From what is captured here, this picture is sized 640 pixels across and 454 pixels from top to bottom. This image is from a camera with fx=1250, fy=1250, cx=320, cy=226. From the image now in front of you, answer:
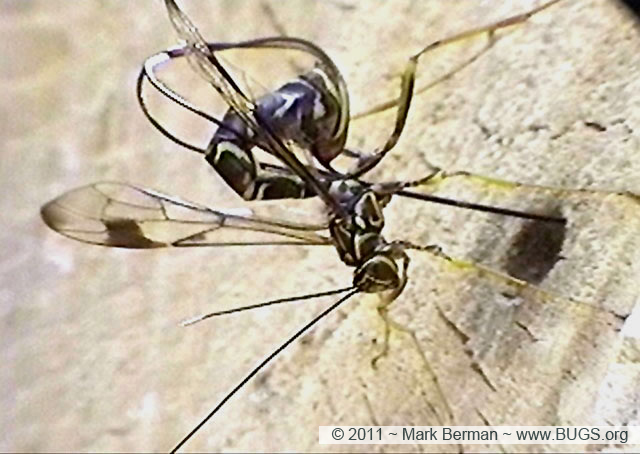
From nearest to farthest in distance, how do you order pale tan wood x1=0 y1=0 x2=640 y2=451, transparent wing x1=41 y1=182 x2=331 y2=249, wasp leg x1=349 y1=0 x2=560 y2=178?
pale tan wood x1=0 y1=0 x2=640 y2=451
wasp leg x1=349 y1=0 x2=560 y2=178
transparent wing x1=41 y1=182 x2=331 y2=249

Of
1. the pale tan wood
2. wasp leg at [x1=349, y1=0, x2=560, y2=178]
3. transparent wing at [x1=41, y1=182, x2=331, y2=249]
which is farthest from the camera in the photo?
transparent wing at [x1=41, y1=182, x2=331, y2=249]

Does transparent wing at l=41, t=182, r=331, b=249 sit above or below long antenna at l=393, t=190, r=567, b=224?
above

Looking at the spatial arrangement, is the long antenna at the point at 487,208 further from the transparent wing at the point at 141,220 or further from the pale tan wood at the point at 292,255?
the transparent wing at the point at 141,220

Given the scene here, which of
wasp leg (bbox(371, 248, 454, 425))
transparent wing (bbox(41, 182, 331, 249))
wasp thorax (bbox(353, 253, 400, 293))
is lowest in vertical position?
wasp leg (bbox(371, 248, 454, 425))

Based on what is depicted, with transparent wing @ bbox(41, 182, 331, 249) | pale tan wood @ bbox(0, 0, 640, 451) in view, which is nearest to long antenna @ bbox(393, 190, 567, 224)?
pale tan wood @ bbox(0, 0, 640, 451)

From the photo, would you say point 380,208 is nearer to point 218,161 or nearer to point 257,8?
point 218,161

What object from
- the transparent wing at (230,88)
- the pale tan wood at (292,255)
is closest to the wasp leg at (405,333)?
the pale tan wood at (292,255)

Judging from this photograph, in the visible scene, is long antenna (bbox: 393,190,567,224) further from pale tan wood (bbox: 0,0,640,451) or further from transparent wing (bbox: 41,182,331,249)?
transparent wing (bbox: 41,182,331,249)

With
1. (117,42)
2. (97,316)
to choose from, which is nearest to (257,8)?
(117,42)
